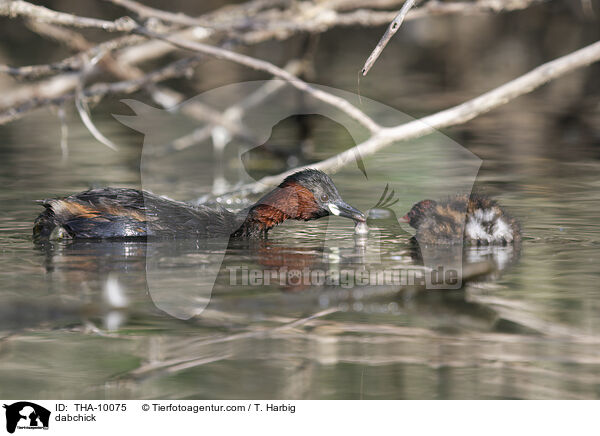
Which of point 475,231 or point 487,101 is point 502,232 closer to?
point 475,231

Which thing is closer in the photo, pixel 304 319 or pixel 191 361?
pixel 191 361

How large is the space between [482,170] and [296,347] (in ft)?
13.5

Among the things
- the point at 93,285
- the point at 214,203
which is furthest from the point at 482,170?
the point at 93,285

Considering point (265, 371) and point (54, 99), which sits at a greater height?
point (54, 99)

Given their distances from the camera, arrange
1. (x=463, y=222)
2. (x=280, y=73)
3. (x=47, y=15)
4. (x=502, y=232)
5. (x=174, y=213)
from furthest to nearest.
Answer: (x=47, y=15), (x=280, y=73), (x=463, y=222), (x=174, y=213), (x=502, y=232)

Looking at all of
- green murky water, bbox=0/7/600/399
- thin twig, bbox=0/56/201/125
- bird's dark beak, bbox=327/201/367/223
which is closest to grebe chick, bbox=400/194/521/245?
green murky water, bbox=0/7/600/399

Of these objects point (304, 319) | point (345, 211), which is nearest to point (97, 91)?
point (345, 211)

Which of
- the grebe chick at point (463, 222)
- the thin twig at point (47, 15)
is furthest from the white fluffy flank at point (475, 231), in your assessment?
the thin twig at point (47, 15)

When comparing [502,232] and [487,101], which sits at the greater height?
[487,101]

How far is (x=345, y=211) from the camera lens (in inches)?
227

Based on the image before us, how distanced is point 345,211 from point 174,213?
1017 mm

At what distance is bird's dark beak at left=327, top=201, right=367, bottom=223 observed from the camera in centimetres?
574
